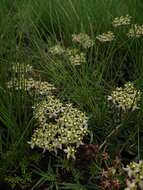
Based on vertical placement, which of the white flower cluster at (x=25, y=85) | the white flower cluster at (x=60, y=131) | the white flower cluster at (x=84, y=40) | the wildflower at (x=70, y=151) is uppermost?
the white flower cluster at (x=84, y=40)

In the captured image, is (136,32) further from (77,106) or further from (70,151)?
(70,151)

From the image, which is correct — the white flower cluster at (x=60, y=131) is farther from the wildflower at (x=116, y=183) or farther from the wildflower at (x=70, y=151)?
the wildflower at (x=116, y=183)

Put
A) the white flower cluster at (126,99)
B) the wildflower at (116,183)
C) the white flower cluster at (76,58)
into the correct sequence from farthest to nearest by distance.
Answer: the white flower cluster at (76,58) < the white flower cluster at (126,99) < the wildflower at (116,183)

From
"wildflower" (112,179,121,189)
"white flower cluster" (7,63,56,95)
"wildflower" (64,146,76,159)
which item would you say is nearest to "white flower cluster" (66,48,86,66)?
"white flower cluster" (7,63,56,95)

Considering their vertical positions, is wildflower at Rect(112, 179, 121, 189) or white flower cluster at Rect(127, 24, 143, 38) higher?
white flower cluster at Rect(127, 24, 143, 38)

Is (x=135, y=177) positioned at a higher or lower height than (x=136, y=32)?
lower

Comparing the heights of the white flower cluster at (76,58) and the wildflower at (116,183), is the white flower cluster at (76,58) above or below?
above

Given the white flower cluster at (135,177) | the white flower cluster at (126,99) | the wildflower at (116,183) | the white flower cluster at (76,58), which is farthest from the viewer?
the white flower cluster at (76,58)

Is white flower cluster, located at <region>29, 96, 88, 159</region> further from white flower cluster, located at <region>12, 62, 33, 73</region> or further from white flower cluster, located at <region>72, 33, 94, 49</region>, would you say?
white flower cluster, located at <region>72, 33, 94, 49</region>

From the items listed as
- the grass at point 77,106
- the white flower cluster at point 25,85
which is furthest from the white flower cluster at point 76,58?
the white flower cluster at point 25,85

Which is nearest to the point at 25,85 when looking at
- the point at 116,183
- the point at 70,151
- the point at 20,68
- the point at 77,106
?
the point at 20,68

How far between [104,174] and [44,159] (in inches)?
15.0

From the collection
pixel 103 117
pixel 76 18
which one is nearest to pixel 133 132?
pixel 103 117

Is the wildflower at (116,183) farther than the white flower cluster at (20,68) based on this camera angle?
No
